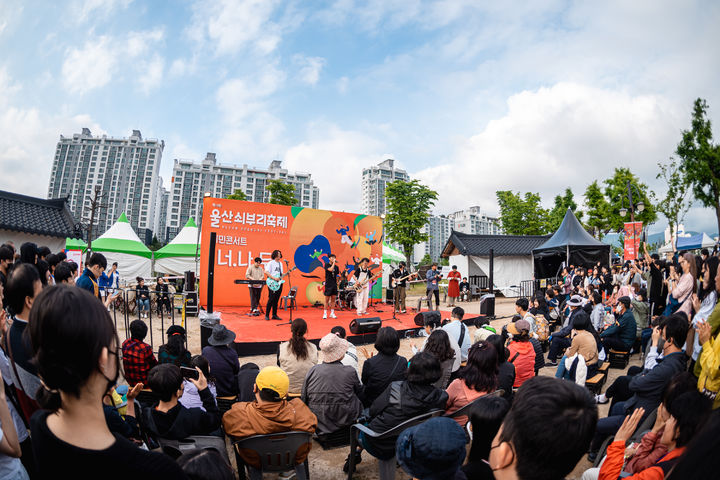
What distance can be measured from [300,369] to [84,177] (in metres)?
97.3

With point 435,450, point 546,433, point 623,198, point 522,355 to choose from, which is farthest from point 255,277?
point 623,198

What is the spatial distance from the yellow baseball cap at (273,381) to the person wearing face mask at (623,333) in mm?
5900

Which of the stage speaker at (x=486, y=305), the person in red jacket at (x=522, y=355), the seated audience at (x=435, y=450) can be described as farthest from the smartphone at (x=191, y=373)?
the stage speaker at (x=486, y=305)

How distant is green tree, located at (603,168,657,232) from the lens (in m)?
24.2

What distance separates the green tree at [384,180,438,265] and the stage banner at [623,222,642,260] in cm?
1287

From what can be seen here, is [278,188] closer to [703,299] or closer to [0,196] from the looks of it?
[0,196]

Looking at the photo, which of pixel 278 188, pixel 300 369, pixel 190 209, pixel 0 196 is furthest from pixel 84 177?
pixel 300 369

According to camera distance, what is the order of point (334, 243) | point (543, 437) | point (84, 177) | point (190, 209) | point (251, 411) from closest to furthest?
point (543, 437) < point (251, 411) < point (334, 243) < point (84, 177) < point (190, 209)

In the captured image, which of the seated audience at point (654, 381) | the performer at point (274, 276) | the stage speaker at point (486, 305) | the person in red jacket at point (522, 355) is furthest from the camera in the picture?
the stage speaker at point (486, 305)

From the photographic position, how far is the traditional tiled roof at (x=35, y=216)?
30.3 feet

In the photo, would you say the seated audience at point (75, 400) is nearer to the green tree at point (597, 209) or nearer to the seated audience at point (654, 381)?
the seated audience at point (654, 381)

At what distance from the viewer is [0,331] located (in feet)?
6.80

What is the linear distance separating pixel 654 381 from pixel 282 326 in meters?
7.57

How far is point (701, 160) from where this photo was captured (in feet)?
51.3
